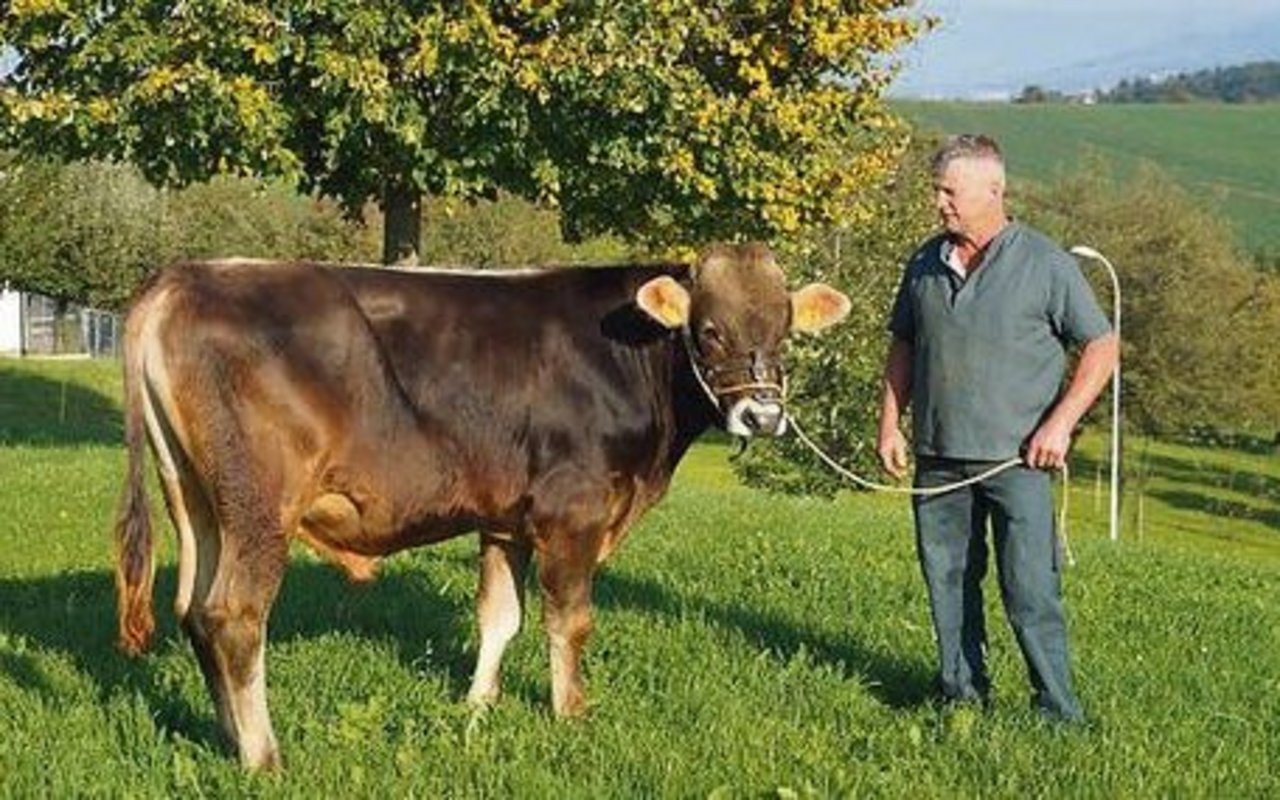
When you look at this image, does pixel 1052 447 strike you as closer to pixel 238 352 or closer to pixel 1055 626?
pixel 1055 626

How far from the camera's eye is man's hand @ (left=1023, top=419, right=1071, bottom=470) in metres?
7.43

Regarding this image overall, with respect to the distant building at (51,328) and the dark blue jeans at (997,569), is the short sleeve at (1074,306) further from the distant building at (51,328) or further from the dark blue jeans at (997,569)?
the distant building at (51,328)

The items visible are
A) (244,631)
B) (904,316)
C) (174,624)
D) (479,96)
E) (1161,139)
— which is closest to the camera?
(244,631)

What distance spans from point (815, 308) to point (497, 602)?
2.12 meters

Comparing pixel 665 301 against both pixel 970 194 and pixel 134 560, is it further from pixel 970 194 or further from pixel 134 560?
pixel 134 560

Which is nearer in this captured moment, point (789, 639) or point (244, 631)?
point (244, 631)

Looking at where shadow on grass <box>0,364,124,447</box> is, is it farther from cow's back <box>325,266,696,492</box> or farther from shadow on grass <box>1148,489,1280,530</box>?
shadow on grass <box>1148,489,1280,530</box>

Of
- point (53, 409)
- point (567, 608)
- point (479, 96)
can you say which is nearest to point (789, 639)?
point (567, 608)

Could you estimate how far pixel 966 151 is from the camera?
751 cm

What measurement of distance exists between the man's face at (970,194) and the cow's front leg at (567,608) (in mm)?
2256

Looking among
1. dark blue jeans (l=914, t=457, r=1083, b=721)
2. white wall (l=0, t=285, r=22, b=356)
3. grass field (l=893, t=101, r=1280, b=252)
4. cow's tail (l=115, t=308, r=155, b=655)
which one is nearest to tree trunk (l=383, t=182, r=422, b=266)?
dark blue jeans (l=914, t=457, r=1083, b=721)

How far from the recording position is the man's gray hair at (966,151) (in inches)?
295

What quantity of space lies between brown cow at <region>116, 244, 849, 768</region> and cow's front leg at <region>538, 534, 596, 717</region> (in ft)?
0.03

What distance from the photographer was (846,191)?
21.6 metres
